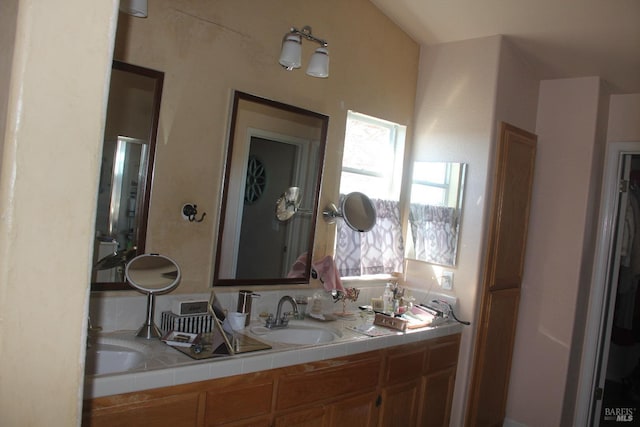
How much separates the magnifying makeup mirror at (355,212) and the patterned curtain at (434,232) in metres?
0.40

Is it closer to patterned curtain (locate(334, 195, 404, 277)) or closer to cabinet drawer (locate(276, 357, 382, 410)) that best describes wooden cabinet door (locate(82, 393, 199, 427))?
cabinet drawer (locate(276, 357, 382, 410))

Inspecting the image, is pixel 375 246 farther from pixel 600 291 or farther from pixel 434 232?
pixel 600 291

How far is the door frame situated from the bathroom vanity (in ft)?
3.41

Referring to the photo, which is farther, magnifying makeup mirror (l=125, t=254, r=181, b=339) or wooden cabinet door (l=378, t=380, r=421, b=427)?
wooden cabinet door (l=378, t=380, r=421, b=427)

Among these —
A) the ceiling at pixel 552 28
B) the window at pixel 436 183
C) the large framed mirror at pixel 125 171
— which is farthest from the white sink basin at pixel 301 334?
the ceiling at pixel 552 28

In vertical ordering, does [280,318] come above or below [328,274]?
below

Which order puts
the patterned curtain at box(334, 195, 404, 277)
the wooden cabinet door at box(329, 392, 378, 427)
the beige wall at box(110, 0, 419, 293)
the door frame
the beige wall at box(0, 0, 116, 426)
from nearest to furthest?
1. the beige wall at box(0, 0, 116, 426)
2. the beige wall at box(110, 0, 419, 293)
3. the wooden cabinet door at box(329, 392, 378, 427)
4. the patterned curtain at box(334, 195, 404, 277)
5. the door frame

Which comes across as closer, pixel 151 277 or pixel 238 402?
pixel 238 402

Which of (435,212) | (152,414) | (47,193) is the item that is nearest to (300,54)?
(435,212)

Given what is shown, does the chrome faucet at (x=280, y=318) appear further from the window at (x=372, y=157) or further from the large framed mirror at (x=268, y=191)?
the window at (x=372, y=157)

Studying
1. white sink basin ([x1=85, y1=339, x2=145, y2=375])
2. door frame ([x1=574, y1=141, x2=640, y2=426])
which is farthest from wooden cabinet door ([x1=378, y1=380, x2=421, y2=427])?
door frame ([x1=574, y1=141, x2=640, y2=426])

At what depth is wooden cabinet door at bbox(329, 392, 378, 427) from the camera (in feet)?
7.79

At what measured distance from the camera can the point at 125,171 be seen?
2.12 metres

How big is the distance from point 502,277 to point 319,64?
1.78 meters
